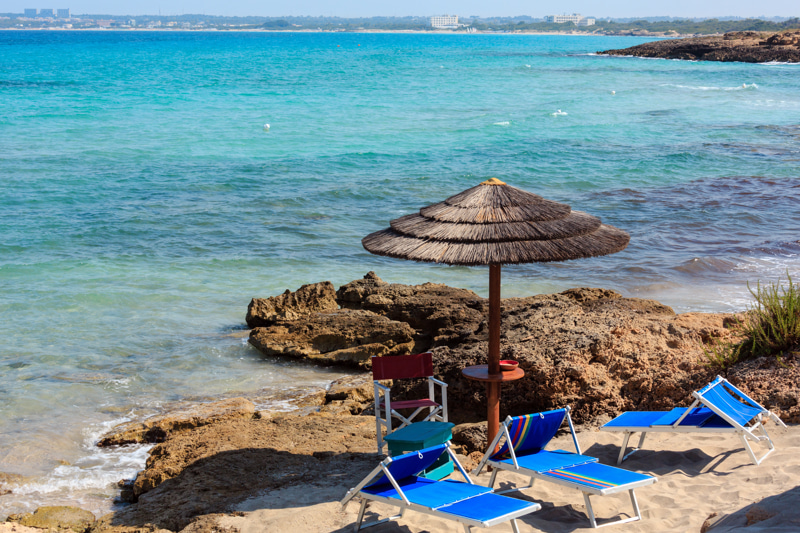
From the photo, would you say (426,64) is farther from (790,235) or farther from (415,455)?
(415,455)

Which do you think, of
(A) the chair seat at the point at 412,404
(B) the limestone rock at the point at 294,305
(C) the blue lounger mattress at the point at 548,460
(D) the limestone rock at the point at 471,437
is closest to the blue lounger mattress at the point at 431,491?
(C) the blue lounger mattress at the point at 548,460

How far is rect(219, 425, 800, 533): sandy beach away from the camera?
4199 mm

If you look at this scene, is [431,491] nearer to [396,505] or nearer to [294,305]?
[396,505]

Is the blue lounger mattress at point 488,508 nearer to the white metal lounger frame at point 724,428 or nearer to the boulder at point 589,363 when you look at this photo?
the white metal lounger frame at point 724,428

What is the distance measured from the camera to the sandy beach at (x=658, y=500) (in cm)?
420

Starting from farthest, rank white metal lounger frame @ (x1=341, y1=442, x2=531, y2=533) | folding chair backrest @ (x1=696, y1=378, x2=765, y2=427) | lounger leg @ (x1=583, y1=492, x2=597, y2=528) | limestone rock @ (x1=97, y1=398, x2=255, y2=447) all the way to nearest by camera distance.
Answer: limestone rock @ (x1=97, y1=398, x2=255, y2=447)
folding chair backrest @ (x1=696, y1=378, x2=765, y2=427)
lounger leg @ (x1=583, y1=492, x2=597, y2=528)
white metal lounger frame @ (x1=341, y1=442, x2=531, y2=533)

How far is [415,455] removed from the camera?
4.22m

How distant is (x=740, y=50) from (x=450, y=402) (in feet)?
262

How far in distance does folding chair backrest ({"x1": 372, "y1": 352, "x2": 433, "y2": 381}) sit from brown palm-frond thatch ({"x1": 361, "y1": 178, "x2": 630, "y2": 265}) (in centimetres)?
99

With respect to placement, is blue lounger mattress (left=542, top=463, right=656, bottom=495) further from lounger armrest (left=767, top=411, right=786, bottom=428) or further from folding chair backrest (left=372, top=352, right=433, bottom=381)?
folding chair backrest (left=372, top=352, right=433, bottom=381)

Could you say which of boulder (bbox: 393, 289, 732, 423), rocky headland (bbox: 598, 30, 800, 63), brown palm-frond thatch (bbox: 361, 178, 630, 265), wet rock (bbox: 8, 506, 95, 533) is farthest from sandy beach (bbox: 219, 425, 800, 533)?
rocky headland (bbox: 598, 30, 800, 63)

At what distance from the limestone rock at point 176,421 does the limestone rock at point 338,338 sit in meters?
1.27

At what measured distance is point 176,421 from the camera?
6.68 meters

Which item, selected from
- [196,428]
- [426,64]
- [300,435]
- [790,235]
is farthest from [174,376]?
[426,64]
